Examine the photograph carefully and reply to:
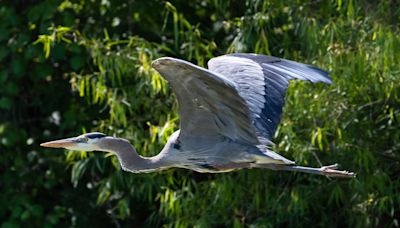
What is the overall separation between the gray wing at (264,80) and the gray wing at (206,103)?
0.15 m

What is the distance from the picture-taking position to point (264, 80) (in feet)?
15.8

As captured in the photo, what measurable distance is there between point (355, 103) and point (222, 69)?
3.74ft

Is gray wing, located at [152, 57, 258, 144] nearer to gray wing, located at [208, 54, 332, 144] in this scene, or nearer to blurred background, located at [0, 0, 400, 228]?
gray wing, located at [208, 54, 332, 144]

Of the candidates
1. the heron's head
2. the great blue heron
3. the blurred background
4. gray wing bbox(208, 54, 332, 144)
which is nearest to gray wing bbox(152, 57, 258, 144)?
the great blue heron

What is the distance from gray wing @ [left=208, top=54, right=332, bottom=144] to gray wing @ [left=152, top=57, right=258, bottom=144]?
0.15 metres

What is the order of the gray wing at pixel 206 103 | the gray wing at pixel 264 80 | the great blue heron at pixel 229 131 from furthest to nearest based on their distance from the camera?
the gray wing at pixel 264 80 → the great blue heron at pixel 229 131 → the gray wing at pixel 206 103

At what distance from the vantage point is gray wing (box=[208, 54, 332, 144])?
184 inches

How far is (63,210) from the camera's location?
7352 millimetres

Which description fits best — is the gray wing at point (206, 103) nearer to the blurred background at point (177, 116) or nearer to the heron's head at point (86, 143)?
the heron's head at point (86, 143)

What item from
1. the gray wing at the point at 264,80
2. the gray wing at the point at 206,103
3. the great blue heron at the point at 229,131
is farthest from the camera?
the gray wing at the point at 264,80

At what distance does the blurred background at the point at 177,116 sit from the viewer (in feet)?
18.5

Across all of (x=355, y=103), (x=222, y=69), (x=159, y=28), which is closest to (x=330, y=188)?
(x=355, y=103)

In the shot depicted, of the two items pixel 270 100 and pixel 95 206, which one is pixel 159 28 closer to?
pixel 95 206

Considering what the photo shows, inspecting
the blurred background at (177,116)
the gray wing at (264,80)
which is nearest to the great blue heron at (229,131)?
the gray wing at (264,80)
